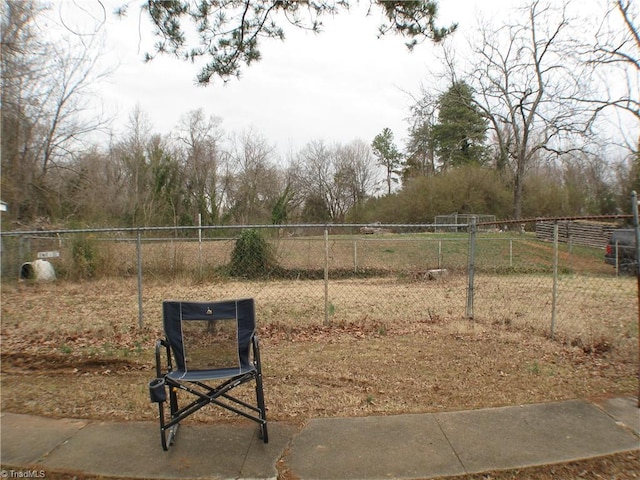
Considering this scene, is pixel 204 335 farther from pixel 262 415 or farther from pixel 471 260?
pixel 471 260

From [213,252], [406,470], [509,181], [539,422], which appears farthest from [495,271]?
[509,181]

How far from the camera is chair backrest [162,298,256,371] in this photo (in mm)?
3260

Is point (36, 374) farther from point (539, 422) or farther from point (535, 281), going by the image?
point (535, 281)

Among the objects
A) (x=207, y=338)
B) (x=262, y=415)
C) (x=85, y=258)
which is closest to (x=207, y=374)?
(x=207, y=338)

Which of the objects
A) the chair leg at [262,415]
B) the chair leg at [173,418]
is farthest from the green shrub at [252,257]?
the chair leg at [262,415]

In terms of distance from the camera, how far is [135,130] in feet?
119

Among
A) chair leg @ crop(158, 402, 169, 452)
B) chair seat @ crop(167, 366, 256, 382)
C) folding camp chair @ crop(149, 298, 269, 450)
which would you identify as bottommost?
chair leg @ crop(158, 402, 169, 452)

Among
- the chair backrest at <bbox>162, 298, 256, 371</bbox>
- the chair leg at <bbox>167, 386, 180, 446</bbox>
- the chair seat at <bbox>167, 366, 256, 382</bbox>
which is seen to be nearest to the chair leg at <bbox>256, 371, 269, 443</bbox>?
the chair seat at <bbox>167, 366, 256, 382</bbox>

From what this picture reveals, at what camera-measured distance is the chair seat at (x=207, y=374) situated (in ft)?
9.99

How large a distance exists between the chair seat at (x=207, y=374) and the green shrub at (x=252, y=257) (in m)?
9.00

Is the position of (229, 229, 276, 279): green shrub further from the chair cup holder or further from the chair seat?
the chair cup holder

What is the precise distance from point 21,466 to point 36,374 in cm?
211

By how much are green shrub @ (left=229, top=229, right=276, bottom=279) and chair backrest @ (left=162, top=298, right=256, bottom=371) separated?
894cm

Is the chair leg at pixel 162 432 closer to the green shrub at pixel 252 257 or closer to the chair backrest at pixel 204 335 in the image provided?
the chair backrest at pixel 204 335
